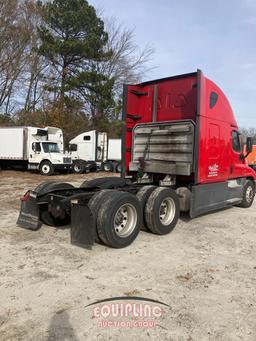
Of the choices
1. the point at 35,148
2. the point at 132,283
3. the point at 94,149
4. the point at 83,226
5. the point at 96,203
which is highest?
the point at 94,149

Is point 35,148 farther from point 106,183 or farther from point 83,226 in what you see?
point 83,226

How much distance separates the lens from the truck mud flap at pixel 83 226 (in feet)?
16.6

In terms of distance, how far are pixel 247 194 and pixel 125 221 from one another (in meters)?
5.44

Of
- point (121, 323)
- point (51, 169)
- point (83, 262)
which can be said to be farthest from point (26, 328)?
point (51, 169)

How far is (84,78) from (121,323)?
28910mm

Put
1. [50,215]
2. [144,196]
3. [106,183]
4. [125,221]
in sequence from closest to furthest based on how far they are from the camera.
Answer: [125,221]
[144,196]
[50,215]
[106,183]

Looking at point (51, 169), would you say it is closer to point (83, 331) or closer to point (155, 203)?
point (155, 203)

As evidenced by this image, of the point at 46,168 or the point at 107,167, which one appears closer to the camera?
the point at 46,168

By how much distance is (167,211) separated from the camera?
6727 mm

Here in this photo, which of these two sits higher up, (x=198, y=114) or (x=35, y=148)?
(x=198, y=114)

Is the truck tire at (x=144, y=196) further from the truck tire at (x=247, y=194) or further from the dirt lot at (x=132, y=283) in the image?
the truck tire at (x=247, y=194)

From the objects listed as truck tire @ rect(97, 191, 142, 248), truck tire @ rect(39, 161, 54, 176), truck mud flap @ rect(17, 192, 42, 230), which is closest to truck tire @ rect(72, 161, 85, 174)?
truck tire @ rect(39, 161, 54, 176)

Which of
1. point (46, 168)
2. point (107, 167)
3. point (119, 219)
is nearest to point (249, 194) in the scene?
point (119, 219)

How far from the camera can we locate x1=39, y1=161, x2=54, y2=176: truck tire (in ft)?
69.6
